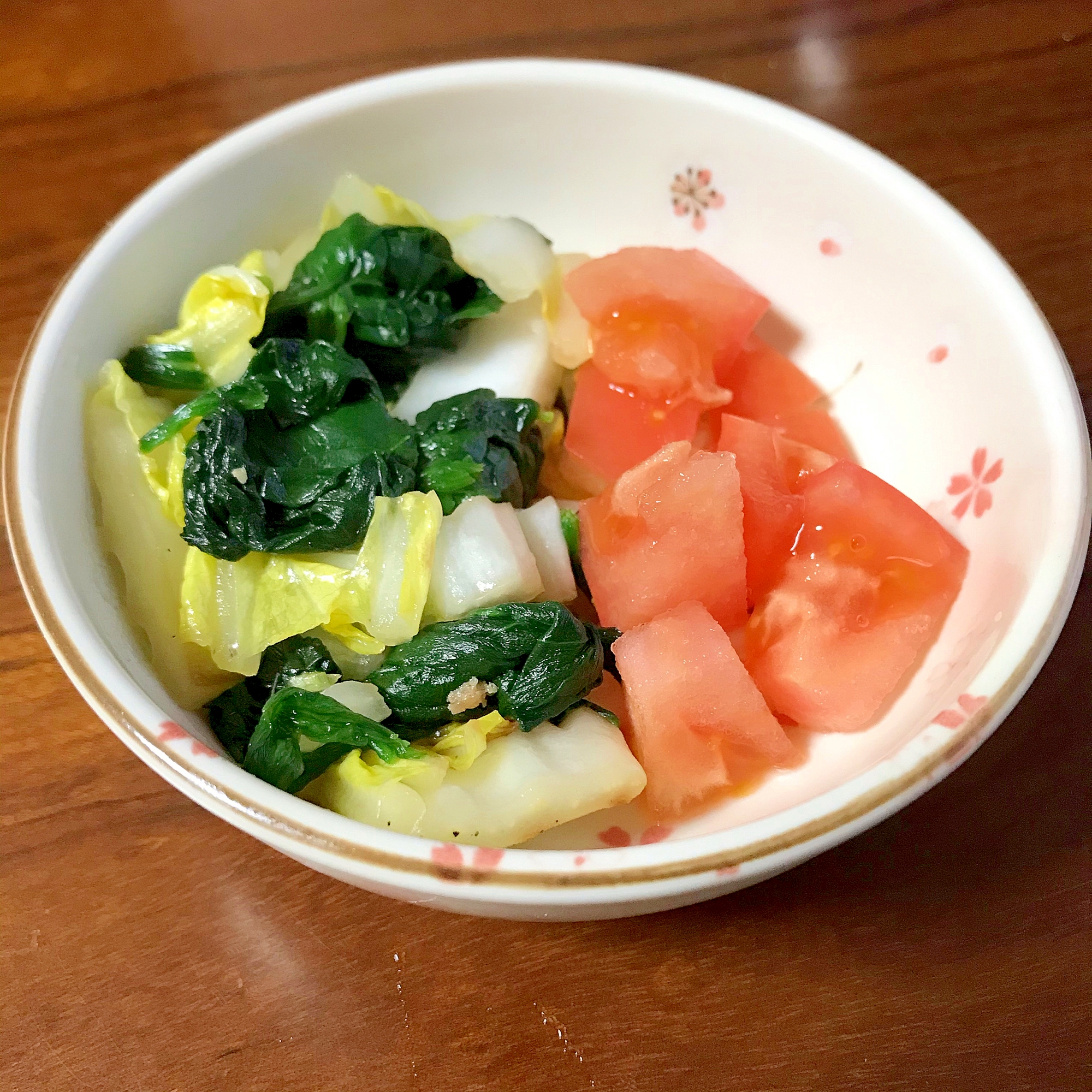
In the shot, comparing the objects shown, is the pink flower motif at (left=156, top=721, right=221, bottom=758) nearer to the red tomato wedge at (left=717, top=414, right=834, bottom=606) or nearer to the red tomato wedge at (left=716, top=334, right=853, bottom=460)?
the red tomato wedge at (left=717, top=414, right=834, bottom=606)

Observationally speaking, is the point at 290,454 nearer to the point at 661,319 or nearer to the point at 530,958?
the point at 661,319

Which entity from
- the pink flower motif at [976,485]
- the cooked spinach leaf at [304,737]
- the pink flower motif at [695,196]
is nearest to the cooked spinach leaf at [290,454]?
the cooked spinach leaf at [304,737]

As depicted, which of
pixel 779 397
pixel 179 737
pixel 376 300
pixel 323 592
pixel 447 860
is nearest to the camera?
pixel 447 860

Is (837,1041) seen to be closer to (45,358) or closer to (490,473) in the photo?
(490,473)

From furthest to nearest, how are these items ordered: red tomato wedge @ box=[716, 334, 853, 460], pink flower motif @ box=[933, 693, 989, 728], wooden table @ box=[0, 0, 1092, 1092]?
1. red tomato wedge @ box=[716, 334, 853, 460]
2. wooden table @ box=[0, 0, 1092, 1092]
3. pink flower motif @ box=[933, 693, 989, 728]

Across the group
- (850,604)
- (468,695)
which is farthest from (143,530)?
(850,604)

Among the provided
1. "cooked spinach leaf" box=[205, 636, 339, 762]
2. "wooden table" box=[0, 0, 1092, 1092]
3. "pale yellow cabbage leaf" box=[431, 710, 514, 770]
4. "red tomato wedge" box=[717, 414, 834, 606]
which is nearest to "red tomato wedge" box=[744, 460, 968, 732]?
"red tomato wedge" box=[717, 414, 834, 606]

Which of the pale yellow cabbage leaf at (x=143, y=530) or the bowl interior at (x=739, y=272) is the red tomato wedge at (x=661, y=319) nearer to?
the bowl interior at (x=739, y=272)
